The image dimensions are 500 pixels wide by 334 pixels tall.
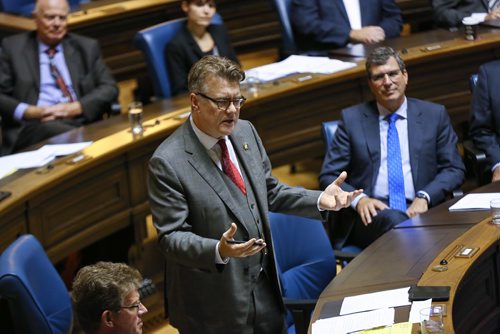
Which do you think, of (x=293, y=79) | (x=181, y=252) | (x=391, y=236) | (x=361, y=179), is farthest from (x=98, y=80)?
(x=181, y=252)

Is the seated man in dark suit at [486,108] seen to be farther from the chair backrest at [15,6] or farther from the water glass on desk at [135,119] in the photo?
the chair backrest at [15,6]

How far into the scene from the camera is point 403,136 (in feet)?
15.8

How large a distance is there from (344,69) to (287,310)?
85.9 inches

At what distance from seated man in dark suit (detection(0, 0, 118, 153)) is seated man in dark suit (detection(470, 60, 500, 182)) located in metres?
1.94

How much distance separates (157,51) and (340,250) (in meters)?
1.77

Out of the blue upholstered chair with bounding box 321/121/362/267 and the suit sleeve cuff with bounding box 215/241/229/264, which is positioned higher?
the suit sleeve cuff with bounding box 215/241/229/264

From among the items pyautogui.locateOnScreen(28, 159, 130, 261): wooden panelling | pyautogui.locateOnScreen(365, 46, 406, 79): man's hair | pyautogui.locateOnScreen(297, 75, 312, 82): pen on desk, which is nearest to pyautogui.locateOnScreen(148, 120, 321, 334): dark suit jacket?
pyautogui.locateOnScreen(28, 159, 130, 261): wooden panelling

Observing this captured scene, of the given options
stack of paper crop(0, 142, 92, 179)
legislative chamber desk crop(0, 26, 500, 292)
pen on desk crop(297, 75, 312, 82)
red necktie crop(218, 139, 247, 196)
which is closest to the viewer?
red necktie crop(218, 139, 247, 196)

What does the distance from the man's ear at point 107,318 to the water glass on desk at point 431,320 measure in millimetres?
→ 923

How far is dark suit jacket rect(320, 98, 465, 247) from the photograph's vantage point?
478 centimetres

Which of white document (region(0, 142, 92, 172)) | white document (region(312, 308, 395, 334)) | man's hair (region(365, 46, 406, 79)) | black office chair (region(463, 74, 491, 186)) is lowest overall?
black office chair (region(463, 74, 491, 186))

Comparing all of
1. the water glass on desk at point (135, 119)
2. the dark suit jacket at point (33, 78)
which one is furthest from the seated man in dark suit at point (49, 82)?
the water glass on desk at point (135, 119)

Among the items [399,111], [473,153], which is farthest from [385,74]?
[473,153]

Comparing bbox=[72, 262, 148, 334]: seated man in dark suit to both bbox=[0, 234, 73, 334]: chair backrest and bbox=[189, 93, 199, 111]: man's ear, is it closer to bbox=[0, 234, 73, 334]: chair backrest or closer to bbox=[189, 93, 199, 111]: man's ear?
bbox=[0, 234, 73, 334]: chair backrest
